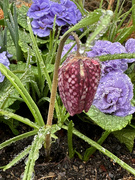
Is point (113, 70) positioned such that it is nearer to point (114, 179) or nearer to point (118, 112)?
point (118, 112)

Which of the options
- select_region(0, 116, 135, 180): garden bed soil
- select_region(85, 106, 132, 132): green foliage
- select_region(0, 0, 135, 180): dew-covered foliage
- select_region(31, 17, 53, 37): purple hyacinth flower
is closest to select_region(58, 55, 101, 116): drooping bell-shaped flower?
select_region(0, 0, 135, 180): dew-covered foliage

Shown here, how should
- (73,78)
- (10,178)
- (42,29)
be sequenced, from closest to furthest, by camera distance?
(73,78), (10,178), (42,29)

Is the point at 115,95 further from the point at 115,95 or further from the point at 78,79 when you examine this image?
the point at 78,79

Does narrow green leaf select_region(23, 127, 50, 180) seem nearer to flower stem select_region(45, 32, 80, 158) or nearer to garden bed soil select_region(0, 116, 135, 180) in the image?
flower stem select_region(45, 32, 80, 158)

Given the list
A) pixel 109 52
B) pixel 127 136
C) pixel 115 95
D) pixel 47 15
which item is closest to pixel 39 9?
pixel 47 15

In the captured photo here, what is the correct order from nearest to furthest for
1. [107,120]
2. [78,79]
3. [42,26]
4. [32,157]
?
Result: [78,79]
[32,157]
[107,120]
[42,26]

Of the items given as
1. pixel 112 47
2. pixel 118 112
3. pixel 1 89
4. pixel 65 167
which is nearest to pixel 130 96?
pixel 118 112

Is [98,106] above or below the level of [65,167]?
above
